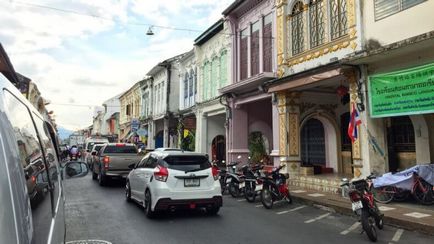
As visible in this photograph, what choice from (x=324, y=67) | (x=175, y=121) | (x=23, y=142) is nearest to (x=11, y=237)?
(x=23, y=142)

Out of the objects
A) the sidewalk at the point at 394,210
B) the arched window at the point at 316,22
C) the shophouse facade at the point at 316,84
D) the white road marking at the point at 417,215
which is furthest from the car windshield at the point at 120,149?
the white road marking at the point at 417,215

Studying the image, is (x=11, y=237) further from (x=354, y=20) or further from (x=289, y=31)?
(x=289, y=31)

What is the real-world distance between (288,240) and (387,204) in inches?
180

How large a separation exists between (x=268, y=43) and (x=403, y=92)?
7.93 m

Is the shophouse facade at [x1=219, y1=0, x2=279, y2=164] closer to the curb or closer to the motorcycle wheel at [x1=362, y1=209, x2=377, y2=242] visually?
the curb

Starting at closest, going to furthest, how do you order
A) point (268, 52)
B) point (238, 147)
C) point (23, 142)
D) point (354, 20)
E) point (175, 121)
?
1. point (23, 142)
2. point (354, 20)
3. point (268, 52)
4. point (238, 147)
5. point (175, 121)

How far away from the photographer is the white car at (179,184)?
29.6 ft

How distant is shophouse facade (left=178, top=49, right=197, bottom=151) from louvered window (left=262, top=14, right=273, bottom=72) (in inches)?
343

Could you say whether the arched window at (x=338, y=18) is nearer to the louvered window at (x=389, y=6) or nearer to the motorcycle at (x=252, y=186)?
the louvered window at (x=389, y=6)

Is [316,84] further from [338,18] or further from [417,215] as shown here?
[417,215]

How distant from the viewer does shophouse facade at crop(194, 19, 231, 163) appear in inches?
834

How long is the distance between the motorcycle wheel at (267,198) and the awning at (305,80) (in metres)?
4.17

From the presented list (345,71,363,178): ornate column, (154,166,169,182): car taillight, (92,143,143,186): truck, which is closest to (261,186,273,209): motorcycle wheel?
(345,71,363,178): ornate column

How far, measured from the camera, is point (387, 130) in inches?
510
